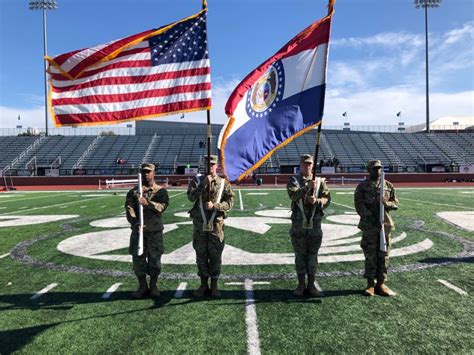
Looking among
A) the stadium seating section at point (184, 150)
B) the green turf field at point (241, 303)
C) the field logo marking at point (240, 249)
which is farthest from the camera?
the stadium seating section at point (184, 150)

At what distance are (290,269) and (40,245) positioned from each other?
5.53 m

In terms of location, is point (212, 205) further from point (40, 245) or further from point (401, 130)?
point (401, 130)

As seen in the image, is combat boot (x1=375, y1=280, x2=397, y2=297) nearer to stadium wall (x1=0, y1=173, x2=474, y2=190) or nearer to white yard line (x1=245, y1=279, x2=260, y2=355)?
white yard line (x1=245, y1=279, x2=260, y2=355)

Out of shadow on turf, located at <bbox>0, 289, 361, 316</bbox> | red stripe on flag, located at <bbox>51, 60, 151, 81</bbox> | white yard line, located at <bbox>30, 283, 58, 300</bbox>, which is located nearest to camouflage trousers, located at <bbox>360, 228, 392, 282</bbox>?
shadow on turf, located at <bbox>0, 289, 361, 316</bbox>

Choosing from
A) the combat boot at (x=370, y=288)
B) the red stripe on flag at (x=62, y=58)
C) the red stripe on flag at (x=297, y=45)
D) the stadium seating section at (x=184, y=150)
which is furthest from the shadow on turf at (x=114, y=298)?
the stadium seating section at (x=184, y=150)

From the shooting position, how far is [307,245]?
455cm

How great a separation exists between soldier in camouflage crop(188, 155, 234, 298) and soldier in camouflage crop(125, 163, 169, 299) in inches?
19.3

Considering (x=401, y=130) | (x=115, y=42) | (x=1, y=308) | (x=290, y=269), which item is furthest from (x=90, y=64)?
(x=401, y=130)

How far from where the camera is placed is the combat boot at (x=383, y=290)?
4.43m

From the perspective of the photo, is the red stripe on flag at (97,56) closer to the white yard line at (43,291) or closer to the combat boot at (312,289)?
the white yard line at (43,291)

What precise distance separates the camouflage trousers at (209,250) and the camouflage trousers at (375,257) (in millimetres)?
1991

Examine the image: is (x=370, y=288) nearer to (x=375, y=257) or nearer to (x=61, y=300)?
(x=375, y=257)

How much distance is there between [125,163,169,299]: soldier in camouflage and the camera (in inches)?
177

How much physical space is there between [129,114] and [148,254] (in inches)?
74.9
